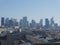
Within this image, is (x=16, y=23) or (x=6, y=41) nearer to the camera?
(x=6, y=41)

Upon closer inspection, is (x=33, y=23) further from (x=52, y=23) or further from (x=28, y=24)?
(x=52, y=23)

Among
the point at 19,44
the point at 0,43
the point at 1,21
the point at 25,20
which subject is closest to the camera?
the point at 0,43

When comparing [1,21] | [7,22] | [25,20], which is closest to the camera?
[1,21]

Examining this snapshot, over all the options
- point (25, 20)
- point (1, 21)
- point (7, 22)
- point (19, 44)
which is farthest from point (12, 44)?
point (25, 20)

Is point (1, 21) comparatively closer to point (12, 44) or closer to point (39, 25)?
point (39, 25)

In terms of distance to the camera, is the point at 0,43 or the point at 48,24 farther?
the point at 48,24

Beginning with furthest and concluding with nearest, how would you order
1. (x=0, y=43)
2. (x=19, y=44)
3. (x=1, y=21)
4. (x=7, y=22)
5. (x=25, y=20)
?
(x=25, y=20), (x=7, y=22), (x=1, y=21), (x=19, y=44), (x=0, y=43)

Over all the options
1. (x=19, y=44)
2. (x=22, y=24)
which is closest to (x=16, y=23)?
(x=22, y=24)

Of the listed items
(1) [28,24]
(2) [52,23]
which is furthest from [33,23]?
(2) [52,23]
